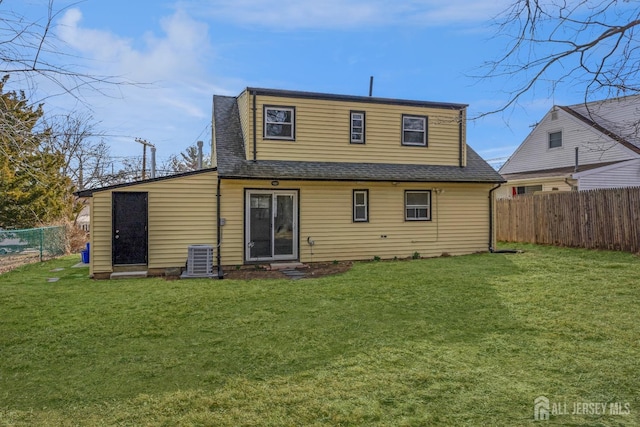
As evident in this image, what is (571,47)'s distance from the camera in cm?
425

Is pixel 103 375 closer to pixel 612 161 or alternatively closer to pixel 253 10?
pixel 253 10

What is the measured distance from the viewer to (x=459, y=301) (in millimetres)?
6531

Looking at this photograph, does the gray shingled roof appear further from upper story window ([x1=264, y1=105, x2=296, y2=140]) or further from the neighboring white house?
the neighboring white house

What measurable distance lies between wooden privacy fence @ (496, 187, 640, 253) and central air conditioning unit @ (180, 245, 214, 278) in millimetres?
11725

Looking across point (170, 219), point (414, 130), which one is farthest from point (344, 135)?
point (170, 219)

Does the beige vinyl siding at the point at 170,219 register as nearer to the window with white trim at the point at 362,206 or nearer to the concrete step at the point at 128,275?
the concrete step at the point at 128,275

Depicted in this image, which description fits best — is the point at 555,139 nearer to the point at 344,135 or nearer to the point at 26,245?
the point at 344,135

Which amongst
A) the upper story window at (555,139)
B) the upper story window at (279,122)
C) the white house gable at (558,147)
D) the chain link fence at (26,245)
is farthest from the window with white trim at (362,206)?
the upper story window at (555,139)

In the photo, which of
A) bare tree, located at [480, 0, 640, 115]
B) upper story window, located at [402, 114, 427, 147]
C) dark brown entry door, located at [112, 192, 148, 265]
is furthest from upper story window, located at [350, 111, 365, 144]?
bare tree, located at [480, 0, 640, 115]

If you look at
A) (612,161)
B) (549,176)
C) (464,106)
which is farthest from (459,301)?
(612,161)

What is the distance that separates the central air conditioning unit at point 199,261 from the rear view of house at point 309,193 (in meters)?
0.66

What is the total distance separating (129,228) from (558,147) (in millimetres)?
20535

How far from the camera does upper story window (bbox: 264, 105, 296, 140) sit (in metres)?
11.5

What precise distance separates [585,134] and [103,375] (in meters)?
22.1
